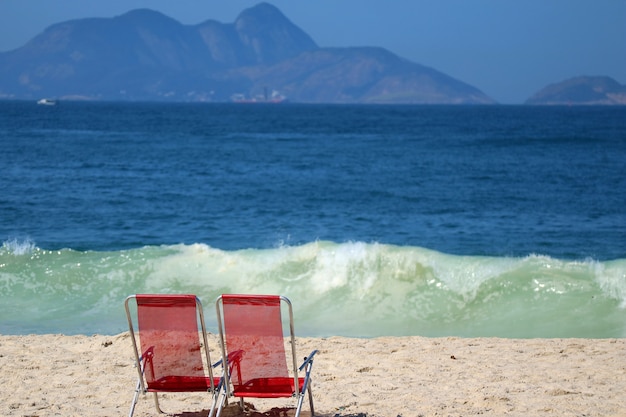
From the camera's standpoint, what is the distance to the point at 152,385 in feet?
20.0

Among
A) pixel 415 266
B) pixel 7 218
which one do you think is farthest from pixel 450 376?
pixel 7 218

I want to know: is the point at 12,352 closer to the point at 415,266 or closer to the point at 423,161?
the point at 415,266

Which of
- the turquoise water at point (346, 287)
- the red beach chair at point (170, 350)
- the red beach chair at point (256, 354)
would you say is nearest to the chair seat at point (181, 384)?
the red beach chair at point (170, 350)

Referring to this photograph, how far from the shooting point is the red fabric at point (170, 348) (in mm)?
6039

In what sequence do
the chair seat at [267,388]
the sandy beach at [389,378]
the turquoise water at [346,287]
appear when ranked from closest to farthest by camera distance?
A: the chair seat at [267,388] → the sandy beach at [389,378] → the turquoise water at [346,287]

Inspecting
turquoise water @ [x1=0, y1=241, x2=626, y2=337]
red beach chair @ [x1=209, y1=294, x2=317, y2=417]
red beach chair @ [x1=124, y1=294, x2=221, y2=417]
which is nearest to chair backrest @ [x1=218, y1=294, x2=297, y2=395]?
red beach chair @ [x1=209, y1=294, x2=317, y2=417]

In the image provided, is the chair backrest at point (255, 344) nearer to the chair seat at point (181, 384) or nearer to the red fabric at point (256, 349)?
the red fabric at point (256, 349)

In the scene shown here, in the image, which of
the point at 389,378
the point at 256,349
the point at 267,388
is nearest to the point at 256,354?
the point at 256,349

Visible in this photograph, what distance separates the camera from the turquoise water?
40.1 ft

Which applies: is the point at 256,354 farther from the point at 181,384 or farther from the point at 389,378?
the point at 389,378

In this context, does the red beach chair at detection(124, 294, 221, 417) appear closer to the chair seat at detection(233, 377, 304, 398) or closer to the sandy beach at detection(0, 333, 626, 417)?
the chair seat at detection(233, 377, 304, 398)

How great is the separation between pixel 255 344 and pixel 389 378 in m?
2.27

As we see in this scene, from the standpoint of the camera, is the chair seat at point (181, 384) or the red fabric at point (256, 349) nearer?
the red fabric at point (256, 349)

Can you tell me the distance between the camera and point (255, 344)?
237 inches
